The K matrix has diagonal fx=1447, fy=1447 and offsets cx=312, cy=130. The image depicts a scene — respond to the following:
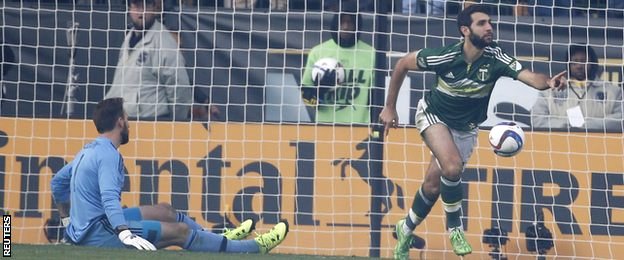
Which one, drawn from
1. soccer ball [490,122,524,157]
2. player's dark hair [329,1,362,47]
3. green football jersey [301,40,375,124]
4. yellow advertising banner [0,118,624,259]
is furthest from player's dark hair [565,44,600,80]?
player's dark hair [329,1,362,47]

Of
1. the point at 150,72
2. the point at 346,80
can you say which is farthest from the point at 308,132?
the point at 150,72

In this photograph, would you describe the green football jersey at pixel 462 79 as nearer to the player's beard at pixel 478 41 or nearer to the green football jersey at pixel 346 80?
the player's beard at pixel 478 41

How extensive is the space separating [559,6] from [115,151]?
434cm

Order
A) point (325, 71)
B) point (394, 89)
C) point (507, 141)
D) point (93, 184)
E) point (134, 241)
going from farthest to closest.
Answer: point (325, 71) < point (394, 89) < point (507, 141) < point (93, 184) < point (134, 241)

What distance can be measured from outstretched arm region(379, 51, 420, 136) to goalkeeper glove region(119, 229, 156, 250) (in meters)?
2.34

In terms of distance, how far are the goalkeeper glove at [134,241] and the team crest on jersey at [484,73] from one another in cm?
290

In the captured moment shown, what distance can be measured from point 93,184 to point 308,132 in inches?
103

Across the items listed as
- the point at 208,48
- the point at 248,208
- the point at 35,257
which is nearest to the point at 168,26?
the point at 208,48

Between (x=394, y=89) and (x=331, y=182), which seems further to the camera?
(x=331, y=182)

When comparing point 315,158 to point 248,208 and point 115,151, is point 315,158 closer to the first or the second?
point 248,208

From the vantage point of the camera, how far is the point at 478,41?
1080 cm

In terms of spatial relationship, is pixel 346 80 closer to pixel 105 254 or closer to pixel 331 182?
pixel 331 182

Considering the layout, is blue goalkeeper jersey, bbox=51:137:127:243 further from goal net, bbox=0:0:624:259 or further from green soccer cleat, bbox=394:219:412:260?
green soccer cleat, bbox=394:219:412:260

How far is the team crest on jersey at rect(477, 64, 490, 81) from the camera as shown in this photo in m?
10.8
